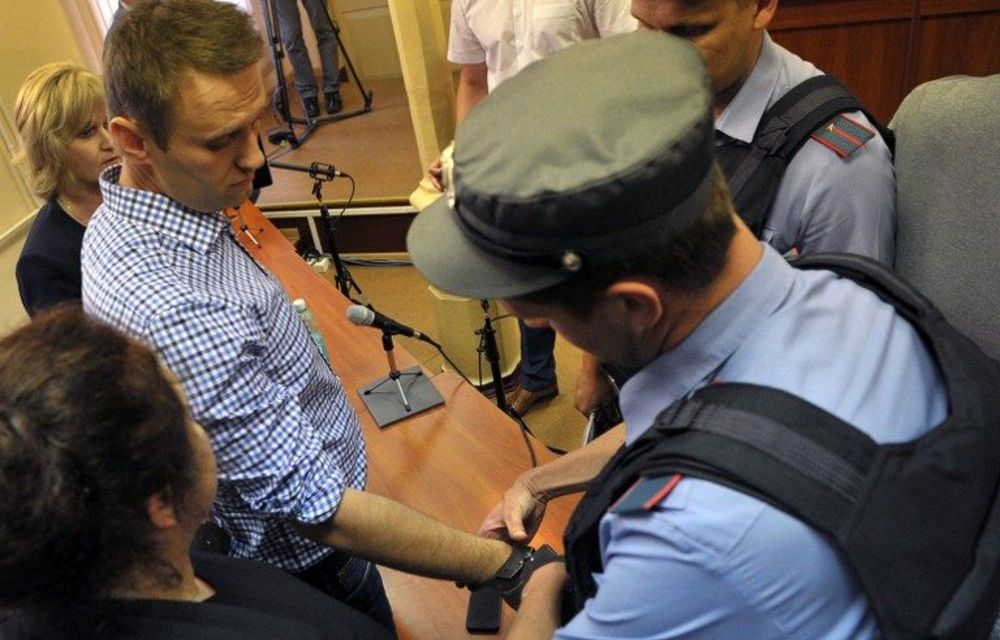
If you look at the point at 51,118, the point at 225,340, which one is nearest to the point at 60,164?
the point at 51,118

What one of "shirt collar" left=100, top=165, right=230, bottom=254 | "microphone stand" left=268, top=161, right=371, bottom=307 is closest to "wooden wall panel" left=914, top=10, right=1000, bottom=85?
"microphone stand" left=268, top=161, right=371, bottom=307

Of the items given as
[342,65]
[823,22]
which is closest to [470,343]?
[823,22]

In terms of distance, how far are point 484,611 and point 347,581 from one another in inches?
10.5

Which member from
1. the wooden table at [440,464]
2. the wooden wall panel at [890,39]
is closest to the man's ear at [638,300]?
the wooden table at [440,464]

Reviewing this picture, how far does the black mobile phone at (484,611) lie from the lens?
4.43 ft

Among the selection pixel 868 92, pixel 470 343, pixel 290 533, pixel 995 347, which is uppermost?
pixel 995 347

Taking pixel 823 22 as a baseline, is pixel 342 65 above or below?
below

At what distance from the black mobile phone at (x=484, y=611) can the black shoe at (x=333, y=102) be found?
4.81 m

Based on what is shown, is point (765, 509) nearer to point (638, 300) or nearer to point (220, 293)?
point (638, 300)

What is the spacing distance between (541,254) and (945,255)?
77cm

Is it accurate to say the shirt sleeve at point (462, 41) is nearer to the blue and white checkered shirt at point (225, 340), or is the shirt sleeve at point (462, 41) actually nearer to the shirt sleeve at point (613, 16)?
the shirt sleeve at point (613, 16)

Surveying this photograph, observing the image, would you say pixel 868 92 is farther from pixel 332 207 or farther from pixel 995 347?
pixel 332 207

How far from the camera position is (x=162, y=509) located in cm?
83

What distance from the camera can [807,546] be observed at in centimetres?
62
